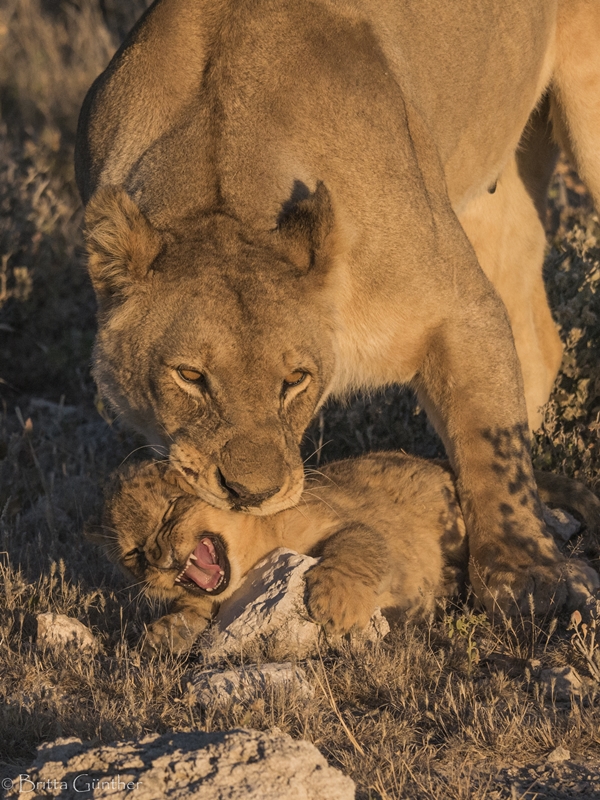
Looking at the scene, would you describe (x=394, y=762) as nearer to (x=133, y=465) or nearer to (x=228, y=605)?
(x=228, y=605)

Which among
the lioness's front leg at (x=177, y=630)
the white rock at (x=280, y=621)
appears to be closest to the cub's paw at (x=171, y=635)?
the lioness's front leg at (x=177, y=630)

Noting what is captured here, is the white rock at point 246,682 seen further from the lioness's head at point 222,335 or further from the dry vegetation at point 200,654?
the lioness's head at point 222,335

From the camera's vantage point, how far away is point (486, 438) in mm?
4281

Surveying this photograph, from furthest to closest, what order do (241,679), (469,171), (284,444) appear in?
1. (469,171)
2. (284,444)
3. (241,679)

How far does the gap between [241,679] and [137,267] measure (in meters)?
1.34

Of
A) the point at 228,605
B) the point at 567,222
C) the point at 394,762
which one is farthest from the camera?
the point at 567,222

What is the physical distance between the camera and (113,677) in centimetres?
367

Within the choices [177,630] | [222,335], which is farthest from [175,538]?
[222,335]

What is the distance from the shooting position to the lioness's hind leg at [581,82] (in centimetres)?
554

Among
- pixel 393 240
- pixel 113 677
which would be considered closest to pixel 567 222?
pixel 393 240

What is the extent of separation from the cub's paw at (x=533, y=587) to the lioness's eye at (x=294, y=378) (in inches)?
37.8

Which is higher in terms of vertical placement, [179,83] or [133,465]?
[179,83]

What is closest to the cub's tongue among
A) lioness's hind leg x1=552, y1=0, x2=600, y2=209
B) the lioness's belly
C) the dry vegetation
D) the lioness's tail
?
the dry vegetation

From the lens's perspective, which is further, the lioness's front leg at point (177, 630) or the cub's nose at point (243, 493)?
the lioness's front leg at point (177, 630)
